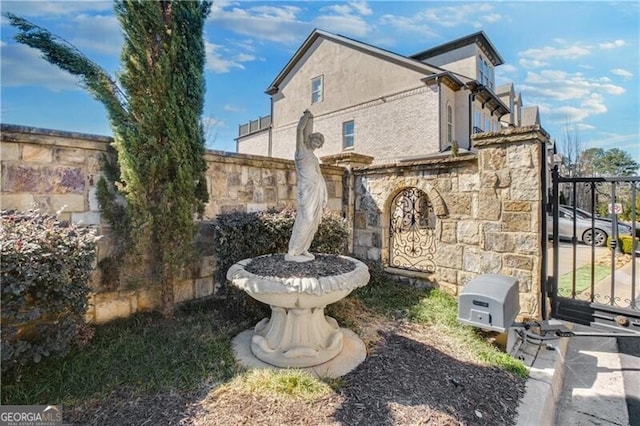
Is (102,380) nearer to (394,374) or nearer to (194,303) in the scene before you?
(194,303)

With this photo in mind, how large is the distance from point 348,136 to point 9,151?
12954mm

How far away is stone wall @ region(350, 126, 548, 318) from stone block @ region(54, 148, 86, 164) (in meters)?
4.17

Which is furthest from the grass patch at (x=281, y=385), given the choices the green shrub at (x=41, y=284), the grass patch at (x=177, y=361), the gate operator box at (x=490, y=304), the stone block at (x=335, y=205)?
the stone block at (x=335, y=205)

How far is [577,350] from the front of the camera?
356 centimetres

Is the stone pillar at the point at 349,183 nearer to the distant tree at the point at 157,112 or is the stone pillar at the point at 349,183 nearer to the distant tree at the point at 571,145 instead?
the distant tree at the point at 157,112

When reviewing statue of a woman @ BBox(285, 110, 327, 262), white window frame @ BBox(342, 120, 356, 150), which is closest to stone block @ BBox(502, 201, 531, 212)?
statue of a woman @ BBox(285, 110, 327, 262)

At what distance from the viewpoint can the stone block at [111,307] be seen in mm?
3194

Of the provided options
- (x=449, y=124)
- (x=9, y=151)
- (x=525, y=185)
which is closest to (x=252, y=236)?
(x=9, y=151)

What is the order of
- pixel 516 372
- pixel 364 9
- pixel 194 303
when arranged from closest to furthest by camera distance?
pixel 516 372, pixel 194 303, pixel 364 9

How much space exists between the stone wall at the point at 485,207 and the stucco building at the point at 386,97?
7133mm

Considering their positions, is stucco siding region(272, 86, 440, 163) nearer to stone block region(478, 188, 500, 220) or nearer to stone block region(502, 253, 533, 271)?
stone block region(478, 188, 500, 220)

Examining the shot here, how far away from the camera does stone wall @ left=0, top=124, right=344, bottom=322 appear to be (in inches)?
107

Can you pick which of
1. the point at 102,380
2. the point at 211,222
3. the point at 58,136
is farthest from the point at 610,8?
the point at 102,380

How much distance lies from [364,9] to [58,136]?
4198 mm
